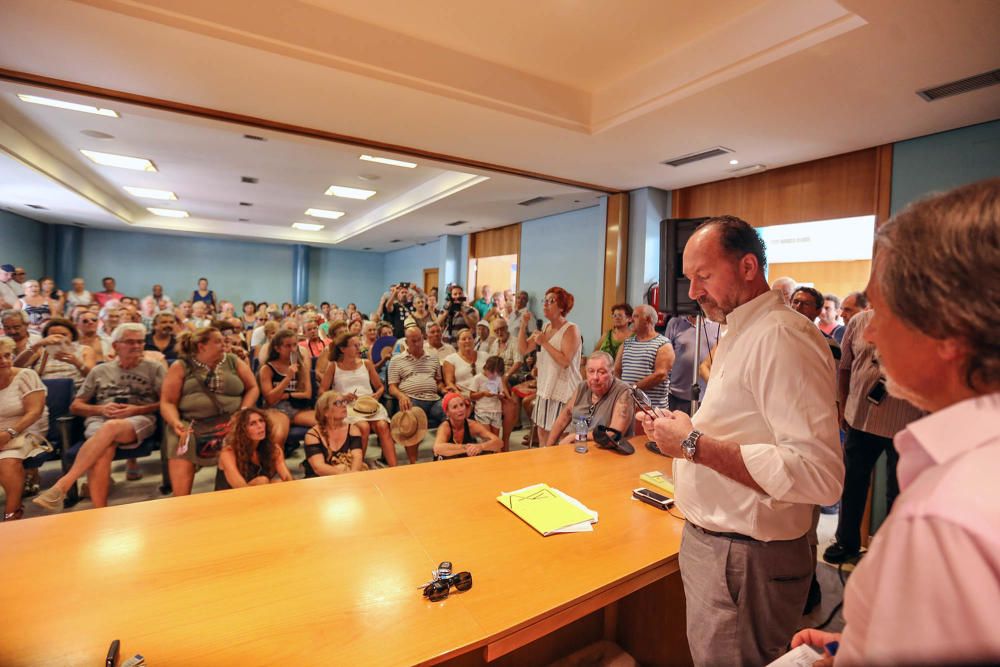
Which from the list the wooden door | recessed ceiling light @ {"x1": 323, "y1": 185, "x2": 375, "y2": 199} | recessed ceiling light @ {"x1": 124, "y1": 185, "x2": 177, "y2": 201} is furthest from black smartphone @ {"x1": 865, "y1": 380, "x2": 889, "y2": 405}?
recessed ceiling light @ {"x1": 124, "y1": 185, "x2": 177, "y2": 201}

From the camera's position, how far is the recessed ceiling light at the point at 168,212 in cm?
893

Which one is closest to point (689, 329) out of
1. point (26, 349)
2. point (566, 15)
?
point (566, 15)

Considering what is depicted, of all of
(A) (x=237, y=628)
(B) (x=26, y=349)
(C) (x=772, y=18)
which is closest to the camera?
(A) (x=237, y=628)

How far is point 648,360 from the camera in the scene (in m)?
3.63

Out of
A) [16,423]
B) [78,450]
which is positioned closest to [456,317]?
[78,450]

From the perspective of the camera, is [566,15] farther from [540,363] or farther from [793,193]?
[793,193]

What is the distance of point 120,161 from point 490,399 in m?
5.35

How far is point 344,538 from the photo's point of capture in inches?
55.9

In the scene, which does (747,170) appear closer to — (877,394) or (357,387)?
(877,394)

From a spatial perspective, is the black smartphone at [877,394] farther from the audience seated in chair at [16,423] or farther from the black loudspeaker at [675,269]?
the audience seated in chair at [16,423]

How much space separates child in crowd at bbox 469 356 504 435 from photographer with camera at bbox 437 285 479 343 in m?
1.95

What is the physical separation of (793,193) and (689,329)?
1492mm

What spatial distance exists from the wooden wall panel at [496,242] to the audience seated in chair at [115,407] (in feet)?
17.7

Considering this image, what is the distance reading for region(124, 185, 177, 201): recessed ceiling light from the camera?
23.6 ft
